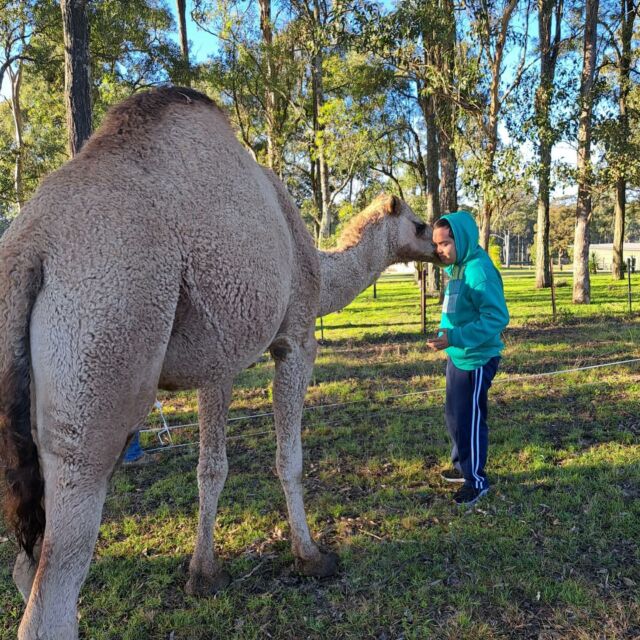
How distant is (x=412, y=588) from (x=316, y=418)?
3.68 meters

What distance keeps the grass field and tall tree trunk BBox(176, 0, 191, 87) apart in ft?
37.6

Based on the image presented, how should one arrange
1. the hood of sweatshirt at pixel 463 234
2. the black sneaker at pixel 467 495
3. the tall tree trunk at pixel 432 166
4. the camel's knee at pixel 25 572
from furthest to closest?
the tall tree trunk at pixel 432 166 → the black sneaker at pixel 467 495 → the hood of sweatshirt at pixel 463 234 → the camel's knee at pixel 25 572

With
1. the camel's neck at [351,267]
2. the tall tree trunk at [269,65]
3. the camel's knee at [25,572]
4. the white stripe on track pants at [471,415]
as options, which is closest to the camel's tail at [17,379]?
the camel's knee at [25,572]

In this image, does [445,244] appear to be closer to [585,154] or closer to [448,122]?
[448,122]

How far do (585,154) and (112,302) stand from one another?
16477mm

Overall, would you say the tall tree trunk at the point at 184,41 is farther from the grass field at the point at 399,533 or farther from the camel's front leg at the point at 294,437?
the camel's front leg at the point at 294,437

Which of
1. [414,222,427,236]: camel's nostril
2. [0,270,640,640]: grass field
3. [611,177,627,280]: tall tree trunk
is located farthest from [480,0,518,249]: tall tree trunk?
[611,177,627,280]: tall tree trunk

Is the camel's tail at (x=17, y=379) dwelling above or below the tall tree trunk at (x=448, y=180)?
below

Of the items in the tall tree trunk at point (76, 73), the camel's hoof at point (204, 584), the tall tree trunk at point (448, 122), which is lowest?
the camel's hoof at point (204, 584)

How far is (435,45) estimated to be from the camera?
1324 centimetres

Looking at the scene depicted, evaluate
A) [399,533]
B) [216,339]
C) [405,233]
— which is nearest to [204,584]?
[399,533]

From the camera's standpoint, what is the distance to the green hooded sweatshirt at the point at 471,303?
4141 millimetres

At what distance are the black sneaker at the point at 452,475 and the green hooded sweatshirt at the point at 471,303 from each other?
119 centimetres

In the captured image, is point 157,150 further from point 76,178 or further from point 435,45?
point 435,45
